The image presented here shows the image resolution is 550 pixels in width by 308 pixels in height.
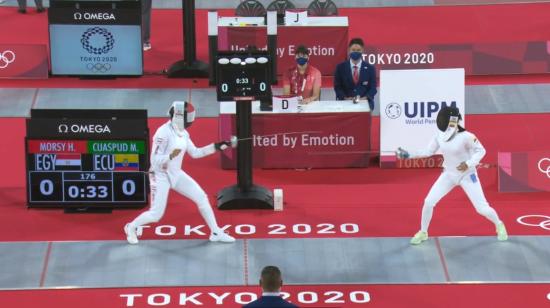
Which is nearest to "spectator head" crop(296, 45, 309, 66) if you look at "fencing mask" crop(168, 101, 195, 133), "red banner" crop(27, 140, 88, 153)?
"fencing mask" crop(168, 101, 195, 133)

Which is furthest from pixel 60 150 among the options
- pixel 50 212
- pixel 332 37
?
pixel 332 37

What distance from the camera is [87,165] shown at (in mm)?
17031

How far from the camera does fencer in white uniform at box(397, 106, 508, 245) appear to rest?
15766 mm

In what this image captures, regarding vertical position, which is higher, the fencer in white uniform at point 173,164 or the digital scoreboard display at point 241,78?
the digital scoreboard display at point 241,78

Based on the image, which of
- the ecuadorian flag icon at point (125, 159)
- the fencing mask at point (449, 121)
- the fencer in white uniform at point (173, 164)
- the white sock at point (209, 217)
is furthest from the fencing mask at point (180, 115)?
the fencing mask at point (449, 121)

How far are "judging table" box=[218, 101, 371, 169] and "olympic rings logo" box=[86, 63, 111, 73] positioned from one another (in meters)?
4.00

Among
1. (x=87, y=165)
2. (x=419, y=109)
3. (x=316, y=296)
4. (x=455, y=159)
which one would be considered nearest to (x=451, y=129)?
(x=455, y=159)

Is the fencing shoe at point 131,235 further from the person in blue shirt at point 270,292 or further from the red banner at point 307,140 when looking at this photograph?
the person in blue shirt at point 270,292

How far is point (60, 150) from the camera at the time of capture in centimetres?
1705

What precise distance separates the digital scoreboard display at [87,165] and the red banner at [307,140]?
7.04ft

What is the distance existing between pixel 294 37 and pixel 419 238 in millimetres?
6858

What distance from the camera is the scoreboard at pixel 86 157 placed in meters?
17.0

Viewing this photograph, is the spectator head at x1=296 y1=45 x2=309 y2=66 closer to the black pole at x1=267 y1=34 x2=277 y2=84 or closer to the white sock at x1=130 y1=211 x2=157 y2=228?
the black pole at x1=267 y1=34 x2=277 y2=84

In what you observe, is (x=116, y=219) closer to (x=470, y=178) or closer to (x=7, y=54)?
(x=470, y=178)
